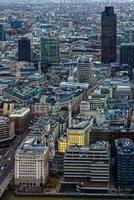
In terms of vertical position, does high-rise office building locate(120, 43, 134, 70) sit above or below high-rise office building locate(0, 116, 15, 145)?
above

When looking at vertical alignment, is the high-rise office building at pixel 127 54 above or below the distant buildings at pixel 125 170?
above

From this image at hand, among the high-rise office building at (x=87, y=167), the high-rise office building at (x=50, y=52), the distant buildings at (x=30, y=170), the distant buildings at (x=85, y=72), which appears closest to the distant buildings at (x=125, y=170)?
the high-rise office building at (x=87, y=167)

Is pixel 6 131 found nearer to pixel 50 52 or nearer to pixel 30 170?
pixel 30 170

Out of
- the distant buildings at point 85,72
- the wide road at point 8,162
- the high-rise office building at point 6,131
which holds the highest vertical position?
the distant buildings at point 85,72

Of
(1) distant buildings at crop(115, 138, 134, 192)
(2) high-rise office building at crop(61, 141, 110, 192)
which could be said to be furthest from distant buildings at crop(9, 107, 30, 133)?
(1) distant buildings at crop(115, 138, 134, 192)

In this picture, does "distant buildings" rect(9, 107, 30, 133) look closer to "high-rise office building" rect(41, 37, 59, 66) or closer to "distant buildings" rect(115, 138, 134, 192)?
"distant buildings" rect(115, 138, 134, 192)

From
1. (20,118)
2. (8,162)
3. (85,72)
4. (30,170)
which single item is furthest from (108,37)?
(30,170)

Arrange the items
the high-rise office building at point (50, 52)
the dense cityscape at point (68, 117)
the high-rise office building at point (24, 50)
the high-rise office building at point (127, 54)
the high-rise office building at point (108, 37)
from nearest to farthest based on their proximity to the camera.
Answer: the dense cityscape at point (68, 117), the high-rise office building at point (127, 54), the high-rise office building at point (50, 52), the high-rise office building at point (24, 50), the high-rise office building at point (108, 37)

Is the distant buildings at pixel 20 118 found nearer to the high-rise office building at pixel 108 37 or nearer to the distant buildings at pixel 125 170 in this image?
the distant buildings at pixel 125 170
